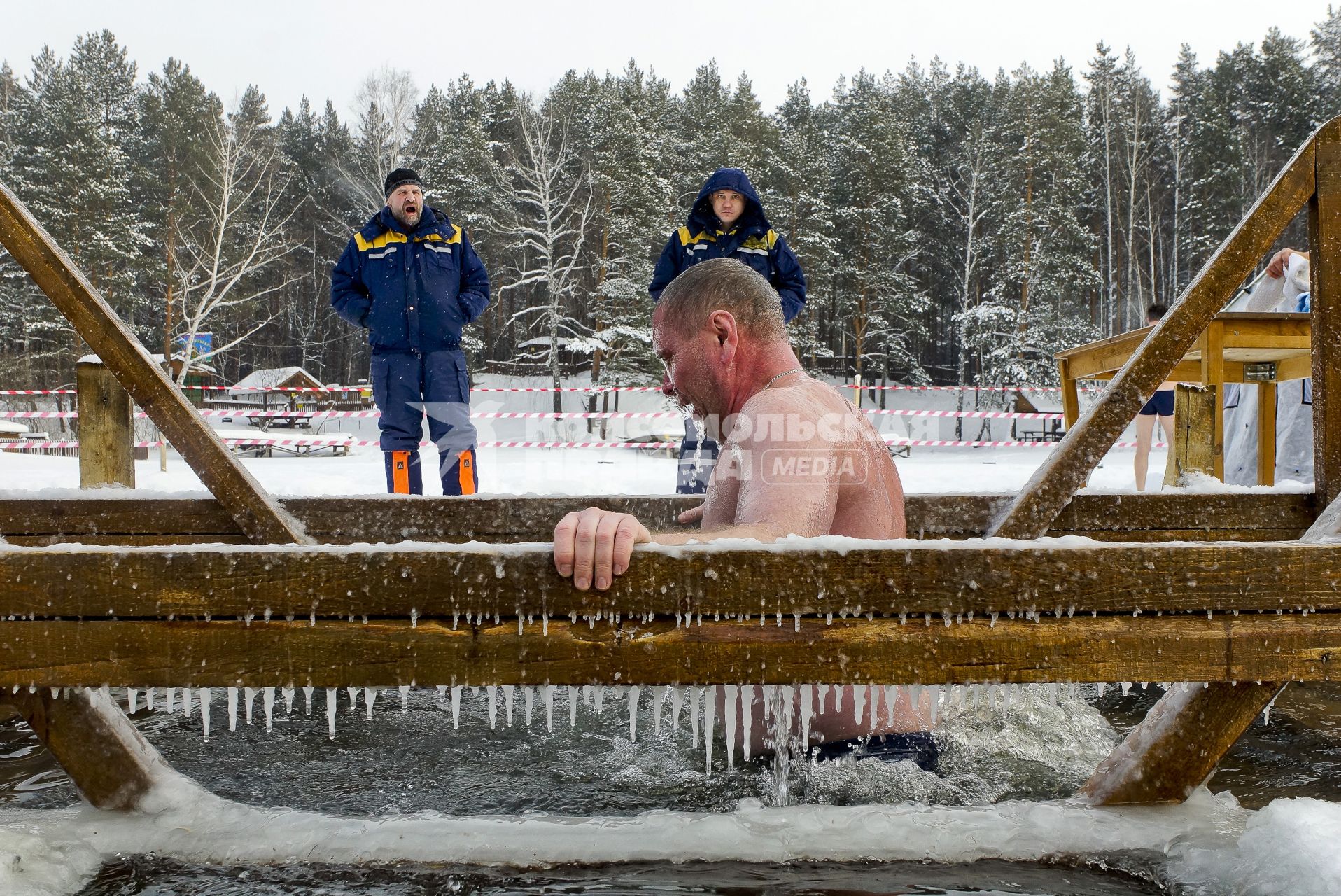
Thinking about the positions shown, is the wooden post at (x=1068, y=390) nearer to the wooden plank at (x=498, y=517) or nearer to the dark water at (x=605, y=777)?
the dark water at (x=605, y=777)

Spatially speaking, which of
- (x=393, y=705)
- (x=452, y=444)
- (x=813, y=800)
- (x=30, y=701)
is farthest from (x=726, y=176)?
(x=30, y=701)

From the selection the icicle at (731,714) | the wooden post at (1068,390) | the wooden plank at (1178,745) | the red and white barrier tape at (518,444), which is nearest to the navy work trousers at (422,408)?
the icicle at (731,714)

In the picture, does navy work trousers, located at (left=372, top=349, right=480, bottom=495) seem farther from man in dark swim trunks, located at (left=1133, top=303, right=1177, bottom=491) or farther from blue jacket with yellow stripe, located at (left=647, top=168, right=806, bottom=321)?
man in dark swim trunks, located at (left=1133, top=303, right=1177, bottom=491)

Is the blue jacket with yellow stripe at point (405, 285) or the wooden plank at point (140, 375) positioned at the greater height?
the blue jacket with yellow stripe at point (405, 285)

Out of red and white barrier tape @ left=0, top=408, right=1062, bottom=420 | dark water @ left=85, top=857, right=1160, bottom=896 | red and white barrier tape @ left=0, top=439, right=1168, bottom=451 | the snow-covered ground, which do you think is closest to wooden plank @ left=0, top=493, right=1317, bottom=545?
dark water @ left=85, top=857, right=1160, bottom=896

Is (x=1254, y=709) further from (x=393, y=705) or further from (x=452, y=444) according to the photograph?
(x=452, y=444)

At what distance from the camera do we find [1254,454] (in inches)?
279

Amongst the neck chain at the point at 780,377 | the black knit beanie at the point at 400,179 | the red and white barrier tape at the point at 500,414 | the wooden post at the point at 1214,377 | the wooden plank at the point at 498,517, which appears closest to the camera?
the neck chain at the point at 780,377

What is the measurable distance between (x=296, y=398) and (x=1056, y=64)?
3239cm

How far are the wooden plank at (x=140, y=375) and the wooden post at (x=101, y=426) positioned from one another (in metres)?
2.12

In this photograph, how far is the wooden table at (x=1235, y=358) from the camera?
4785 mm

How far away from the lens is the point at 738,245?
5.29 m

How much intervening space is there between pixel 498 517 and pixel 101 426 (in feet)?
8.39

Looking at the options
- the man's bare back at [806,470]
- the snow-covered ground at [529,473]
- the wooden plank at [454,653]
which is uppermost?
the man's bare back at [806,470]
